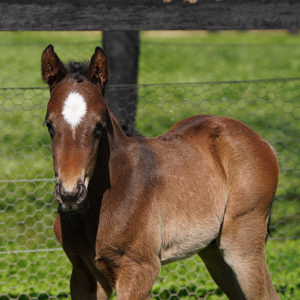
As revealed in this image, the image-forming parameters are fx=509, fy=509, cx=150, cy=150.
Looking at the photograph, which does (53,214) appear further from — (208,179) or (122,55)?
(208,179)

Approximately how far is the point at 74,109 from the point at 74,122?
0.07 metres

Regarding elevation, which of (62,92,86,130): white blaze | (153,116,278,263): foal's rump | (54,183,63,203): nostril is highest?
(62,92,86,130): white blaze

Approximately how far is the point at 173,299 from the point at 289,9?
2.50m

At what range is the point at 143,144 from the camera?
3.18 metres

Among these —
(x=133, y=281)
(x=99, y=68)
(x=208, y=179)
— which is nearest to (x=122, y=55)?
(x=208, y=179)

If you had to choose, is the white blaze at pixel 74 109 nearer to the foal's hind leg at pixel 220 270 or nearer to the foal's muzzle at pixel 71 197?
the foal's muzzle at pixel 71 197

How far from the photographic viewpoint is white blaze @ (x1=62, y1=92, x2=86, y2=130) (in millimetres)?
2516

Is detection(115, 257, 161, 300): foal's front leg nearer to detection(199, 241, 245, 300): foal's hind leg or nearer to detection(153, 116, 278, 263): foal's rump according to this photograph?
detection(153, 116, 278, 263): foal's rump

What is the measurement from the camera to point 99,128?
261cm

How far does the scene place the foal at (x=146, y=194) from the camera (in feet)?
8.42

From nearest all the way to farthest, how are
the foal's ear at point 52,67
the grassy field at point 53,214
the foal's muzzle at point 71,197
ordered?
the foal's muzzle at point 71,197
the foal's ear at point 52,67
the grassy field at point 53,214

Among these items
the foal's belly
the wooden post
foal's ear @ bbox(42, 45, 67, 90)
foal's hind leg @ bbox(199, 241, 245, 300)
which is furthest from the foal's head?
the wooden post

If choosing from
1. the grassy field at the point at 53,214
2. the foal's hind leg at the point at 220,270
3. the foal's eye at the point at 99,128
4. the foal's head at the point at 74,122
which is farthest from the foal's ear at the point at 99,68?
the foal's hind leg at the point at 220,270

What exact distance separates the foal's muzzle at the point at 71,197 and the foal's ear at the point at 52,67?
2.22ft
